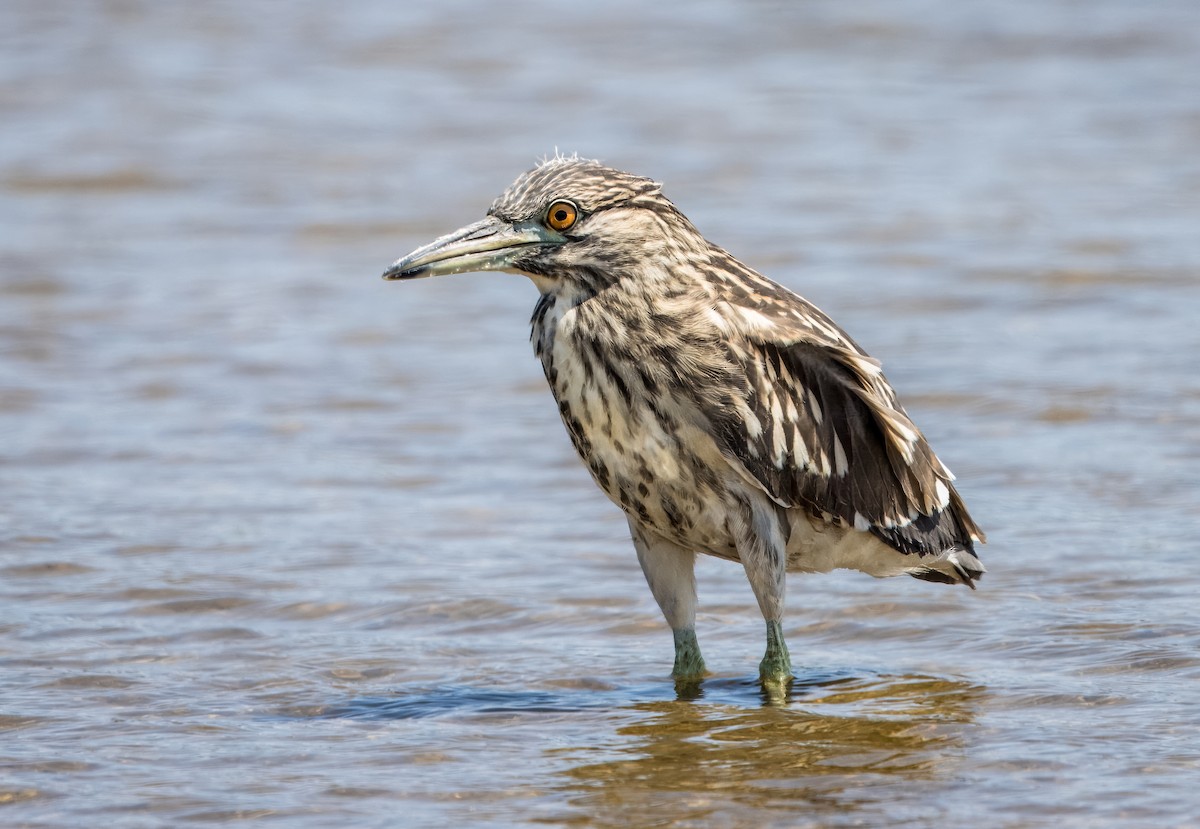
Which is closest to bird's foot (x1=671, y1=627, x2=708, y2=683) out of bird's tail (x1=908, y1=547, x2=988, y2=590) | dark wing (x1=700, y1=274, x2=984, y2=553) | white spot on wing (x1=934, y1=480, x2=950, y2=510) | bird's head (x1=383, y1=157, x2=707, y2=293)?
dark wing (x1=700, y1=274, x2=984, y2=553)

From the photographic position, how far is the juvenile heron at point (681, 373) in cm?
664

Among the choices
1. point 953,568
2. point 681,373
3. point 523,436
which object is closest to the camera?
point 681,373

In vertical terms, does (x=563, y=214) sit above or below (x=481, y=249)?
above

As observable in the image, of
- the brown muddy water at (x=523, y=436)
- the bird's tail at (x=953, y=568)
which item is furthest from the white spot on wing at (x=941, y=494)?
the brown muddy water at (x=523, y=436)

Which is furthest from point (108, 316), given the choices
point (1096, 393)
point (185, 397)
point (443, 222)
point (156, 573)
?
point (1096, 393)

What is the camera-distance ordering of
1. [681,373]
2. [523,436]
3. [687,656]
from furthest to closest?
[523,436], [687,656], [681,373]

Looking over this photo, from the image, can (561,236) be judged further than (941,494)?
No

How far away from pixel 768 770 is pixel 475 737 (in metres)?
1.07

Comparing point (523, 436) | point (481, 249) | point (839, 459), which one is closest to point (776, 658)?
point (839, 459)

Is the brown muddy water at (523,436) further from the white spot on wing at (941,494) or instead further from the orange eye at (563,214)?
the orange eye at (563,214)

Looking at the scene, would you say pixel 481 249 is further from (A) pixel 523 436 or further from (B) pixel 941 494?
(A) pixel 523 436

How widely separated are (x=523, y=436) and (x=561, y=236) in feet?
12.5

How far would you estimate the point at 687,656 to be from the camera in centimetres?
730

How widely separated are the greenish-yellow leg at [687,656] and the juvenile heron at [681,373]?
0.32m
